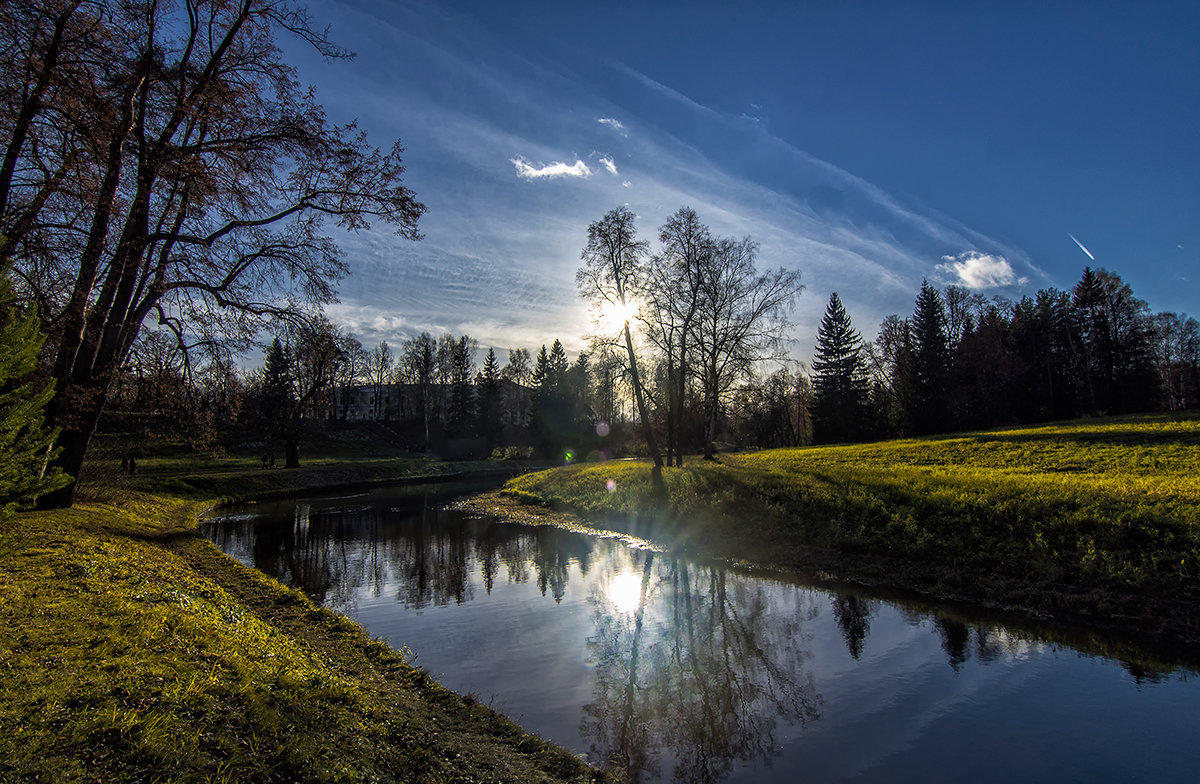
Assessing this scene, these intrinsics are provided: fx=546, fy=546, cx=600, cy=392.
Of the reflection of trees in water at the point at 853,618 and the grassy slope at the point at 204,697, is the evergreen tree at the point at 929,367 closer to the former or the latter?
the reflection of trees in water at the point at 853,618

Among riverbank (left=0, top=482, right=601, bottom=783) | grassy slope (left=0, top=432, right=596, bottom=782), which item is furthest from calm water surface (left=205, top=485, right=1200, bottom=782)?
grassy slope (left=0, top=432, right=596, bottom=782)

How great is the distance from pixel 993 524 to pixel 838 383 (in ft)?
160

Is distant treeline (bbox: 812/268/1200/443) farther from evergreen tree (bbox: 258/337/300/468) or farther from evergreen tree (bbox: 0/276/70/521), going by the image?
evergreen tree (bbox: 0/276/70/521)

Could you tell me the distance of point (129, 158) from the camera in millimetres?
11039

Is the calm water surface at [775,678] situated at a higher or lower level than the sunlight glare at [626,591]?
higher

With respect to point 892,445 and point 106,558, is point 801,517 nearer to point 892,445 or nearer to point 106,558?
point 106,558

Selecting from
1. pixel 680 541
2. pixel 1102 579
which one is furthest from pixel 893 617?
pixel 680 541

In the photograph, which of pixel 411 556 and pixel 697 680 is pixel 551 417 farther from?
pixel 697 680

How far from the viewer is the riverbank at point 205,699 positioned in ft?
12.0

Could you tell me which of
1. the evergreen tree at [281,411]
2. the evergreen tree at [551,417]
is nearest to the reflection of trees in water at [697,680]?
the evergreen tree at [281,411]

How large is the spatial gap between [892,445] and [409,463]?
135ft

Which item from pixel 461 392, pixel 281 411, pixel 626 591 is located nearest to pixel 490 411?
pixel 461 392

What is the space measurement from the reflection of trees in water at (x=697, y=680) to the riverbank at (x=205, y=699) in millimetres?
1105

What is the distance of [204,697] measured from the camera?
14.8 feet
